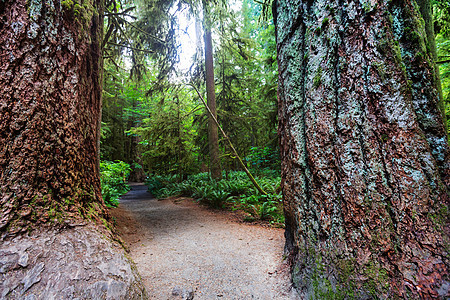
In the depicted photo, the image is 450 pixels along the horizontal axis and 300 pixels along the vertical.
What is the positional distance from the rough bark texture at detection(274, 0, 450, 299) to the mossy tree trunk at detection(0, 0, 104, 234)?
90.4 inches

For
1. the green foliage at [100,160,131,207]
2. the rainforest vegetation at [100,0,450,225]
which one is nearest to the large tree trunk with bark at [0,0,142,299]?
the rainforest vegetation at [100,0,450,225]

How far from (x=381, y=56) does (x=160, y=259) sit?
3.10 metres

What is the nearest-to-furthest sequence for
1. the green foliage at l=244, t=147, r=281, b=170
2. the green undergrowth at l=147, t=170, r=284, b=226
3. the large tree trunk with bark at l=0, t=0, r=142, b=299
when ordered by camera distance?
the large tree trunk with bark at l=0, t=0, r=142, b=299, the green undergrowth at l=147, t=170, r=284, b=226, the green foliage at l=244, t=147, r=281, b=170

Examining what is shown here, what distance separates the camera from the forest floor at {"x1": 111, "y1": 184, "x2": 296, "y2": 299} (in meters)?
1.87

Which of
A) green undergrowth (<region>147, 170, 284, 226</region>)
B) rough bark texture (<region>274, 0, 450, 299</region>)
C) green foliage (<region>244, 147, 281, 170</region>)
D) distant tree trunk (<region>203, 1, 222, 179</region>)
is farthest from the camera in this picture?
green foliage (<region>244, 147, 281, 170</region>)

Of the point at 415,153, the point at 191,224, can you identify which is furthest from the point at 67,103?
the point at 191,224

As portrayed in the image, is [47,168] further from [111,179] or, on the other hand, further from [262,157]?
[262,157]

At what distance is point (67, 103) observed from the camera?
6.48ft

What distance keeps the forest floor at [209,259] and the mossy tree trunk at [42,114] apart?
3.53 ft

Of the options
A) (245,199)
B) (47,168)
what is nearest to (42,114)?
(47,168)

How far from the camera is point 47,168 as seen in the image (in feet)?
5.87

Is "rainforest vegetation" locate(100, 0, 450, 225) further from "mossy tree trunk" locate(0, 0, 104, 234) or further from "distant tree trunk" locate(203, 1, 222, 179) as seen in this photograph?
"mossy tree trunk" locate(0, 0, 104, 234)

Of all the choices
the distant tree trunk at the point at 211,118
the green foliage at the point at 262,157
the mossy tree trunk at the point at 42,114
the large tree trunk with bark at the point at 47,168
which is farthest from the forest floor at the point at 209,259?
the green foliage at the point at 262,157

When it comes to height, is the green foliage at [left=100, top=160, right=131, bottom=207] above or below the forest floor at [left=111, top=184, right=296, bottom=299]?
above
